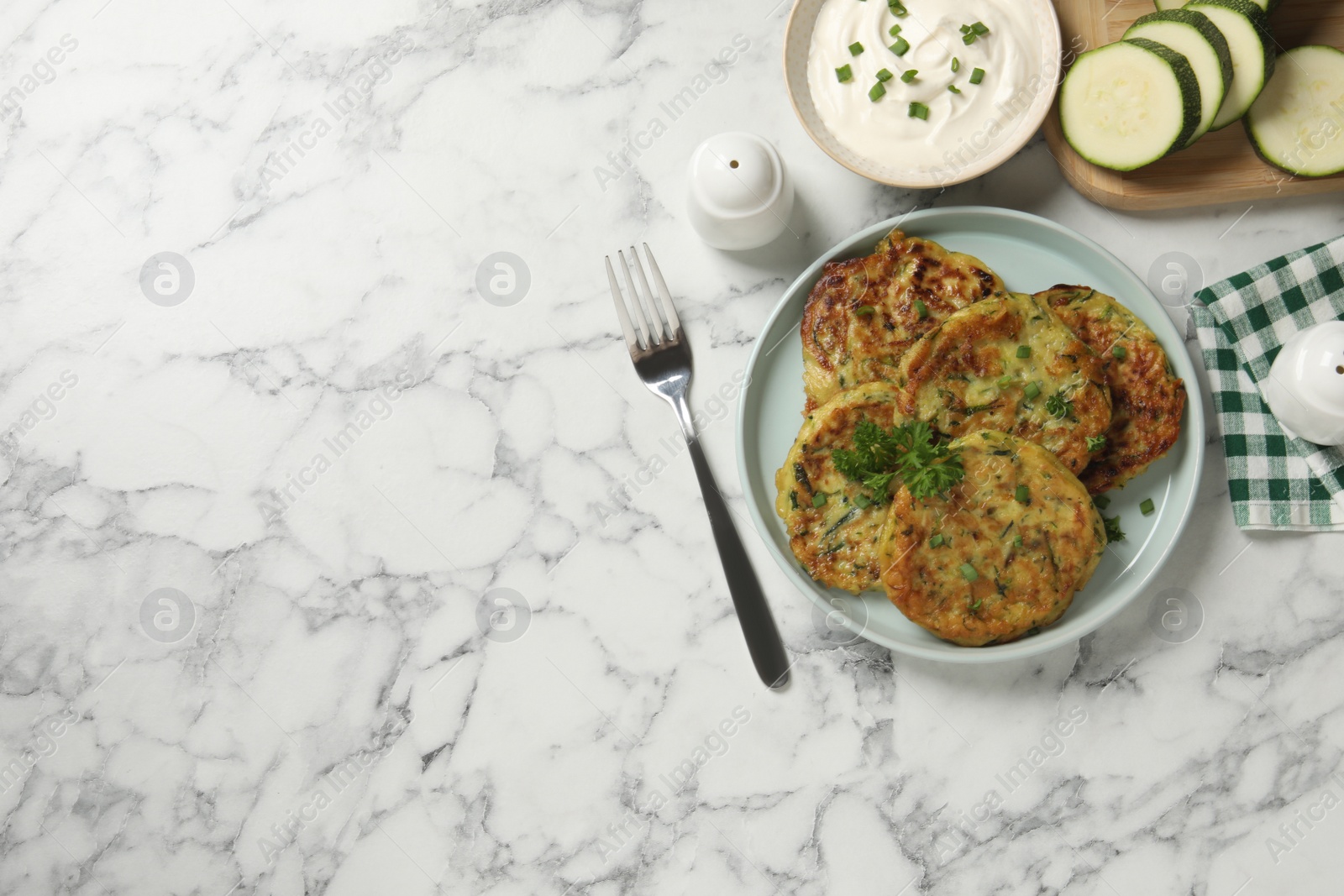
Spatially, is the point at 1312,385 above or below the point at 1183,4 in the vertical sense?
below

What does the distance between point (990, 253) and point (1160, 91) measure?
26.9 inches

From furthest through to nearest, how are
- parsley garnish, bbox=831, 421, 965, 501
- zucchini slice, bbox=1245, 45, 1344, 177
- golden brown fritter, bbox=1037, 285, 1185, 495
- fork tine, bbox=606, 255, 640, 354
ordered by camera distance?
fork tine, bbox=606, 255, 640, 354
zucchini slice, bbox=1245, 45, 1344, 177
golden brown fritter, bbox=1037, 285, 1185, 495
parsley garnish, bbox=831, 421, 965, 501

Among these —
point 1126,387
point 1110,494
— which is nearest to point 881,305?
point 1126,387

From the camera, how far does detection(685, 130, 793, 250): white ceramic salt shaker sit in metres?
2.73

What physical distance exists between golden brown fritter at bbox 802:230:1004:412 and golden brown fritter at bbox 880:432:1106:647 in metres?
0.39

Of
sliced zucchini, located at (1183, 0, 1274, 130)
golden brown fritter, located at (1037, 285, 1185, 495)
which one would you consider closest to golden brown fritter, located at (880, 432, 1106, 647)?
golden brown fritter, located at (1037, 285, 1185, 495)

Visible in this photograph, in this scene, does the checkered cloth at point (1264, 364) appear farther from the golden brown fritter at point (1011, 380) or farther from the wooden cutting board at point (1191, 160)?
the golden brown fritter at point (1011, 380)

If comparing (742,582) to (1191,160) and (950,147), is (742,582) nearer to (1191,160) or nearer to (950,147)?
(950,147)

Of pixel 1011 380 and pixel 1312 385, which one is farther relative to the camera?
pixel 1312 385

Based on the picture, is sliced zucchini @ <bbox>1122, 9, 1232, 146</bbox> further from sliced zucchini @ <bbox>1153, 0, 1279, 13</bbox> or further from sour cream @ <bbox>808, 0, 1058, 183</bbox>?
sour cream @ <bbox>808, 0, 1058, 183</bbox>

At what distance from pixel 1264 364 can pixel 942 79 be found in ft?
4.81

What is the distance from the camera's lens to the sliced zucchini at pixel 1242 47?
8.88 ft

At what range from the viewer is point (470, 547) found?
3.19m

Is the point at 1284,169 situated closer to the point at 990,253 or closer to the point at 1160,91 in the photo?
the point at 1160,91
